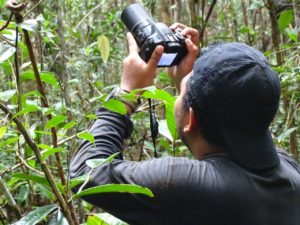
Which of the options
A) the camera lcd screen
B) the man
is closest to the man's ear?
the man

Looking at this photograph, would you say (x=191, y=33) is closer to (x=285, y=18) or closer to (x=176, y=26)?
(x=176, y=26)

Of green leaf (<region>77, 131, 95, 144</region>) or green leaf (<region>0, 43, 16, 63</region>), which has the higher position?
green leaf (<region>0, 43, 16, 63</region>)

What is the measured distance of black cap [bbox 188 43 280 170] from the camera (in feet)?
3.26

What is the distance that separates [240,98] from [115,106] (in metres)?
0.27

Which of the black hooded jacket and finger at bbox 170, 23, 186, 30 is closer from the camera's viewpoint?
the black hooded jacket

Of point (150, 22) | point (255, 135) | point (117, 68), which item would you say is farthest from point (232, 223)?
point (117, 68)

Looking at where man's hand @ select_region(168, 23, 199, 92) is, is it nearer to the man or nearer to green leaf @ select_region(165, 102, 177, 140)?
green leaf @ select_region(165, 102, 177, 140)

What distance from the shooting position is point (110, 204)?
41.4 inches

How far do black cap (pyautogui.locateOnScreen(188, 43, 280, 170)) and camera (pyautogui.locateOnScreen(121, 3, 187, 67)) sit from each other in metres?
0.21

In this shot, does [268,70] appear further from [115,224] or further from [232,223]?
[115,224]

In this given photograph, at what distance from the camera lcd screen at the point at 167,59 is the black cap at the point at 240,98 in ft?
0.79

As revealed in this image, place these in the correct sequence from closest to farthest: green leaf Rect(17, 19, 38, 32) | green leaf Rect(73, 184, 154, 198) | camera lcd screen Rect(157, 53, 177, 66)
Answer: green leaf Rect(73, 184, 154, 198) → green leaf Rect(17, 19, 38, 32) → camera lcd screen Rect(157, 53, 177, 66)

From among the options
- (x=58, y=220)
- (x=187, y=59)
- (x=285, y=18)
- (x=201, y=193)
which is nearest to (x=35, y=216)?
(x=58, y=220)

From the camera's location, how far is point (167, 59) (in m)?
1.32
